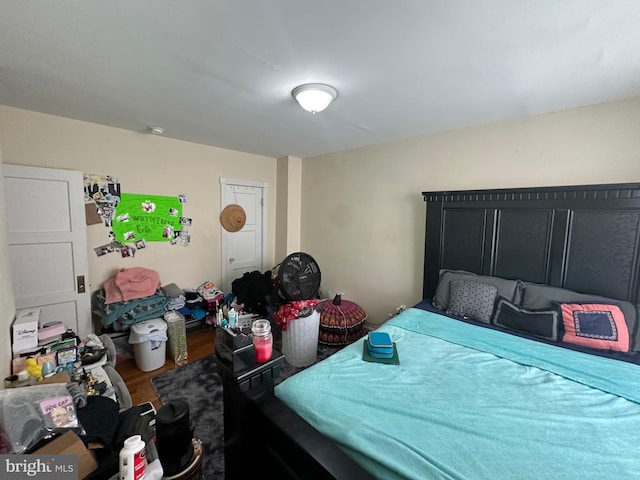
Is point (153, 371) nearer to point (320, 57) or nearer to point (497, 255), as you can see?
point (320, 57)

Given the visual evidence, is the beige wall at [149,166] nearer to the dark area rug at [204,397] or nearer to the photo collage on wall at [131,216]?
the photo collage on wall at [131,216]

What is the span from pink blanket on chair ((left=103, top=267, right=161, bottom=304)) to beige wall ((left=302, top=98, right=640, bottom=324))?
2.09 m

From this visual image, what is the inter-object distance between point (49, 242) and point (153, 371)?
1455 mm

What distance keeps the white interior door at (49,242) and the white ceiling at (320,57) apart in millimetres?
625

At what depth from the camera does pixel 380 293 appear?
3186 mm

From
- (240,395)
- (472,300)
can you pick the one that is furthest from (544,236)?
(240,395)

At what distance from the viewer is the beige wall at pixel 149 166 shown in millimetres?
2275

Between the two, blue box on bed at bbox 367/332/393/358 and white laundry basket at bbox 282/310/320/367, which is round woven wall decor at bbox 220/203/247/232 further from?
blue box on bed at bbox 367/332/393/358

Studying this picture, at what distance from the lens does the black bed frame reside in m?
0.96

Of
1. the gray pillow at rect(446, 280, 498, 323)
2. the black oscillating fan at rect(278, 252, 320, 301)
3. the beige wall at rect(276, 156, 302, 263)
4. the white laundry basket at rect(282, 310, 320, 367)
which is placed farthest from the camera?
the beige wall at rect(276, 156, 302, 263)

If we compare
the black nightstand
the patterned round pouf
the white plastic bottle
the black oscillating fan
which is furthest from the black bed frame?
the black oscillating fan

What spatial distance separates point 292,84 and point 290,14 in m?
0.60

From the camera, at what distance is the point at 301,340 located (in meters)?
2.48

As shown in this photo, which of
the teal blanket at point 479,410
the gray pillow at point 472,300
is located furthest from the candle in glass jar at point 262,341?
the gray pillow at point 472,300
